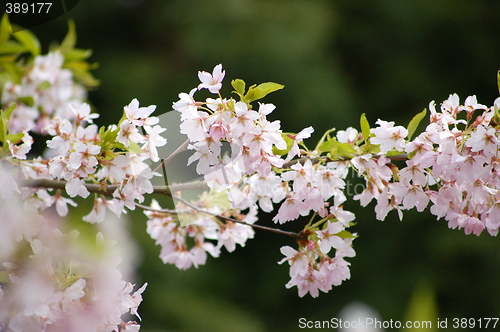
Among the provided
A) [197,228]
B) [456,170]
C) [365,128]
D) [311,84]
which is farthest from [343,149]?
[311,84]

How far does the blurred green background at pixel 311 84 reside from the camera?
3.08 metres

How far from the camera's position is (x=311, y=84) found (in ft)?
10.6

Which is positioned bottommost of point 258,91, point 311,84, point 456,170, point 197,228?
point 311,84

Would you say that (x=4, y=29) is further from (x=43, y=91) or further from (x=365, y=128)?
(x=365, y=128)

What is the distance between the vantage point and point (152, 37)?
376 cm

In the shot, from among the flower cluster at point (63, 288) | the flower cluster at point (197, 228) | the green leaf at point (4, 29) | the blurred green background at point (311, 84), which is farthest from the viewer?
the blurred green background at point (311, 84)

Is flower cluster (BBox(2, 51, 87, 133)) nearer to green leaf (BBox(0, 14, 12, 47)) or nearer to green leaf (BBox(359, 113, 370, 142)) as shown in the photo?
green leaf (BBox(0, 14, 12, 47))

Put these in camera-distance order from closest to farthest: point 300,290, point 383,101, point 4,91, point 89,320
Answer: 1. point 89,320
2. point 300,290
3. point 4,91
4. point 383,101

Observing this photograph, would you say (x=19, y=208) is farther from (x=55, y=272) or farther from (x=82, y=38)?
(x=82, y=38)

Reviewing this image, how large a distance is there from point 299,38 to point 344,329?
2335 millimetres

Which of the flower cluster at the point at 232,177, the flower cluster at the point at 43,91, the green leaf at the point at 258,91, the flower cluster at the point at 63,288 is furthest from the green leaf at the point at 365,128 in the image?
the flower cluster at the point at 43,91

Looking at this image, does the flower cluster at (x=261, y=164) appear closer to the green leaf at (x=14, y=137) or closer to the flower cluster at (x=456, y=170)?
the flower cluster at (x=456, y=170)

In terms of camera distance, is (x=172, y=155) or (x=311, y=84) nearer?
(x=172, y=155)

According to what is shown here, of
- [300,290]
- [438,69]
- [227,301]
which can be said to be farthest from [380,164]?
[438,69]
